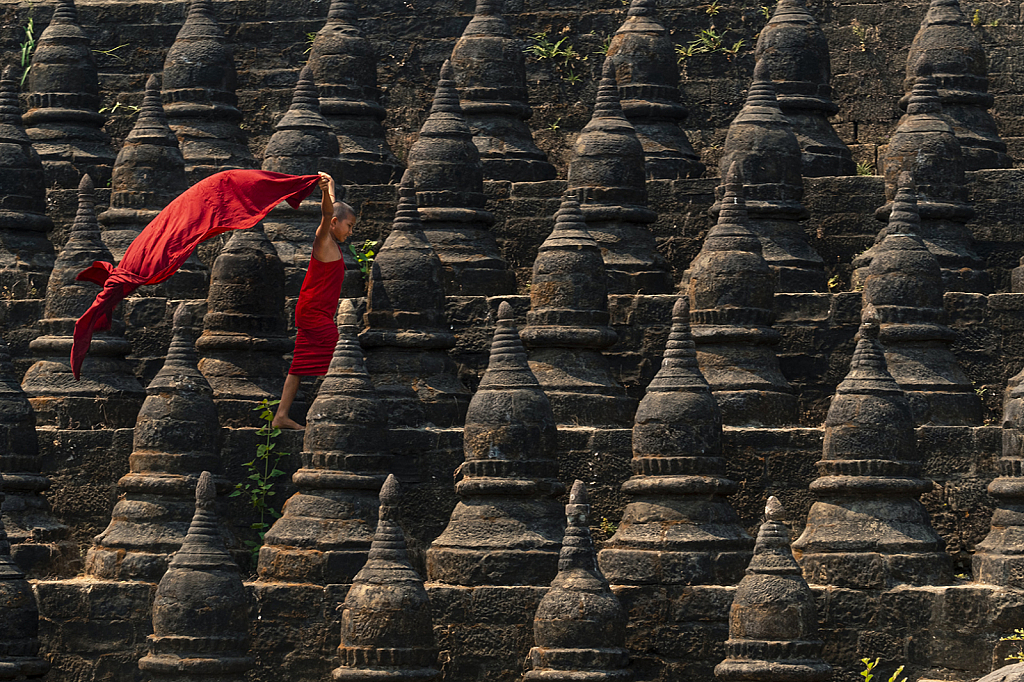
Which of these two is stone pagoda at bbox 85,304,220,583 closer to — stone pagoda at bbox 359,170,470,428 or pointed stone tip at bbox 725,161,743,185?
stone pagoda at bbox 359,170,470,428

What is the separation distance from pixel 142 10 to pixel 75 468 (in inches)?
287

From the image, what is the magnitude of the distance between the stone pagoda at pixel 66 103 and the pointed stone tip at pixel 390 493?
273 inches

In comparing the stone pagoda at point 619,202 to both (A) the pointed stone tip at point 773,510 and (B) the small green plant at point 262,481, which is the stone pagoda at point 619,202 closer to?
(B) the small green plant at point 262,481

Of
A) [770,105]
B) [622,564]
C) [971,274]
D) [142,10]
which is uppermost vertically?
[142,10]

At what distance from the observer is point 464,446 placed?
1977 centimetres

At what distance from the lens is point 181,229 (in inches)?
837

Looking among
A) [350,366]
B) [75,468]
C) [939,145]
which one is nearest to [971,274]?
[939,145]

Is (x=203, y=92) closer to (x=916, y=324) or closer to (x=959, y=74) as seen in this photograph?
(x=959, y=74)

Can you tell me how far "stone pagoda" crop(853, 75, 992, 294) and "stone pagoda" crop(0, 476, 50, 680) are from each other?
7.31m

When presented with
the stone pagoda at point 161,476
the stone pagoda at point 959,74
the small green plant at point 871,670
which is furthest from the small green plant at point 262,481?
the stone pagoda at point 959,74

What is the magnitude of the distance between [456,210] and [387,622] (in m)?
5.07

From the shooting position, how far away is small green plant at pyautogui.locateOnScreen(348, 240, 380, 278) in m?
22.3

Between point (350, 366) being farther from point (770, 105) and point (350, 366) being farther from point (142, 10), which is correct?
point (142, 10)

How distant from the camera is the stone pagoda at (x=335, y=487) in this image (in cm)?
1962
